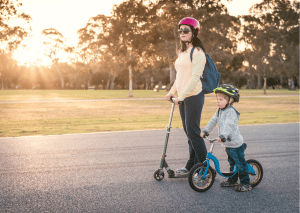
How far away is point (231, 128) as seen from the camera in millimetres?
3695

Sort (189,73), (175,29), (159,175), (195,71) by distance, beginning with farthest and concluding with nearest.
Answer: (175,29) → (159,175) → (189,73) → (195,71)

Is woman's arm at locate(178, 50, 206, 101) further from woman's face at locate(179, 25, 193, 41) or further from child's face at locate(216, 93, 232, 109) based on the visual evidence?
child's face at locate(216, 93, 232, 109)

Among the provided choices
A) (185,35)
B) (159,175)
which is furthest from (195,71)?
(159,175)

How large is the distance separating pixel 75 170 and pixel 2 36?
22.2 metres

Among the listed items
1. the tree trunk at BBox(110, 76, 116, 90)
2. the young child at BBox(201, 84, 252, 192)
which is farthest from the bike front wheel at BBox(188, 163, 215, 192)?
the tree trunk at BBox(110, 76, 116, 90)

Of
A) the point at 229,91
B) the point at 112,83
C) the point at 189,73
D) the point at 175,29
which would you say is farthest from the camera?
the point at 112,83

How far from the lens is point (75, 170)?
484 cm

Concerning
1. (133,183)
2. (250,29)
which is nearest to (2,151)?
(133,183)

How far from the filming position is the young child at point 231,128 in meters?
3.68

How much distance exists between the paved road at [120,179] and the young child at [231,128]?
0.89 feet

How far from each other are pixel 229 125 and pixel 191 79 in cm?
73

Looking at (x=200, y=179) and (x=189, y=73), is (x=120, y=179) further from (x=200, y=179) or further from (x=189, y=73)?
(x=189, y=73)

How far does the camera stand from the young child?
368cm

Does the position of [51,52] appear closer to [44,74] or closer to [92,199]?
[44,74]
